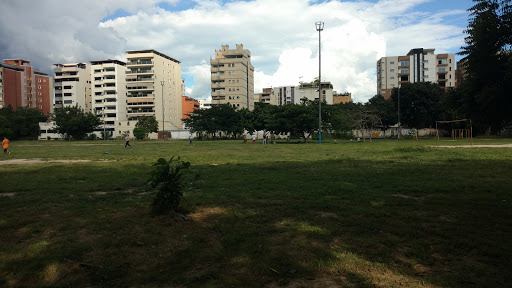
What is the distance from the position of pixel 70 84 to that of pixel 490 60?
388ft

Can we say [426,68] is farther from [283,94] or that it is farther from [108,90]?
[108,90]

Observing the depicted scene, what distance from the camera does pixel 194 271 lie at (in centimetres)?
411

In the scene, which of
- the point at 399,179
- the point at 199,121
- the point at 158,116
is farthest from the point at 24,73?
the point at 399,179

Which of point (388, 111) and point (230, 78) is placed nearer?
point (388, 111)

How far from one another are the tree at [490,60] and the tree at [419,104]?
65.0m

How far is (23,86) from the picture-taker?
107938 mm

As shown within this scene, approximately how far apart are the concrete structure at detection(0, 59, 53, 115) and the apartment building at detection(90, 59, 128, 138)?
14520 mm

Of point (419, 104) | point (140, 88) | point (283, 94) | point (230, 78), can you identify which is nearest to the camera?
point (419, 104)

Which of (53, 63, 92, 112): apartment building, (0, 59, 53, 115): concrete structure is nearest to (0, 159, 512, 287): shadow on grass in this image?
(0, 59, 53, 115): concrete structure

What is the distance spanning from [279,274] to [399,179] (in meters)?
8.46

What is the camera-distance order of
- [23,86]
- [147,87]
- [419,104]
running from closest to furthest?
1. [419,104]
2. [147,87]
3. [23,86]

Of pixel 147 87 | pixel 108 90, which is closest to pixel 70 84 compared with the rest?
pixel 108 90

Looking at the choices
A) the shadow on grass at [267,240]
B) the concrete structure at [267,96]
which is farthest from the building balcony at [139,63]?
the shadow on grass at [267,240]

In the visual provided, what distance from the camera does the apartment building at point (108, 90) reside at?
10006 cm
